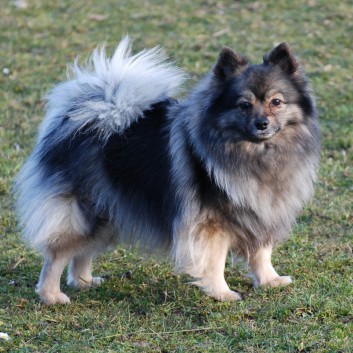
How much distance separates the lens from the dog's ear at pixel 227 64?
191 inches

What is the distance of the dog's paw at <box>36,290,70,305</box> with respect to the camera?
5023mm

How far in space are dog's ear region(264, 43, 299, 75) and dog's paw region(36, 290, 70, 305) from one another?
1998mm

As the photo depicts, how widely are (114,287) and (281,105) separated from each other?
1702mm

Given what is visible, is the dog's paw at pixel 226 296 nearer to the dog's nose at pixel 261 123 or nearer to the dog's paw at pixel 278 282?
the dog's paw at pixel 278 282

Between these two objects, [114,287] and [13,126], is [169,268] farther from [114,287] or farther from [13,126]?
[13,126]

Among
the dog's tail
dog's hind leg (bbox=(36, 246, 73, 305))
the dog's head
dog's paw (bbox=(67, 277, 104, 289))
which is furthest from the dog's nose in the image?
dog's paw (bbox=(67, 277, 104, 289))

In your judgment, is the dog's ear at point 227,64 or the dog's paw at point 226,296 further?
the dog's paw at point 226,296

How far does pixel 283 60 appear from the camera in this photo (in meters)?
4.84

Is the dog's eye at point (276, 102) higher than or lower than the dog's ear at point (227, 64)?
lower

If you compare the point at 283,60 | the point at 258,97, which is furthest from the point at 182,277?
the point at 283,60

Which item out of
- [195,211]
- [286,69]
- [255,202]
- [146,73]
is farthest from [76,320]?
[286,69]

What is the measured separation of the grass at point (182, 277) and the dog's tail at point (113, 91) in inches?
44.5

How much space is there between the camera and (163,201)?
497 cm

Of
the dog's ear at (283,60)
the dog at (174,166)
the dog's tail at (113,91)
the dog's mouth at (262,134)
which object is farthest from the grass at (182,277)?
the dog's ear at (283,60)
